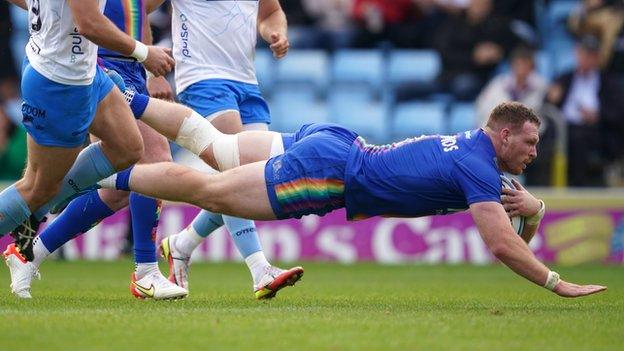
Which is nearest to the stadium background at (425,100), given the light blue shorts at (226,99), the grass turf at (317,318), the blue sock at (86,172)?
the grass turf at (317,318)

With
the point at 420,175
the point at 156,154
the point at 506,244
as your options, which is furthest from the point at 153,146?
the point at 506,244

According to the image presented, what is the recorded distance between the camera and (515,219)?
8242 mm

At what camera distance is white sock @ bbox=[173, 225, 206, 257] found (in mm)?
9359

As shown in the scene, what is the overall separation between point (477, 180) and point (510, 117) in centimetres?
53

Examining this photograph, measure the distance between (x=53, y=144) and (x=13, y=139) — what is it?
8.70 meters

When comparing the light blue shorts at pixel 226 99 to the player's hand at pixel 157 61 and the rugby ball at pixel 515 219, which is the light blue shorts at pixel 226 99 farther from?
the rugby ball at pixel 515 219

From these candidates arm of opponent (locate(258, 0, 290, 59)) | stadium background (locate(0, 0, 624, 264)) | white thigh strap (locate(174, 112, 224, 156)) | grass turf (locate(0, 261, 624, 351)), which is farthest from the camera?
stadium background (locate(0, 0, 624, 264))

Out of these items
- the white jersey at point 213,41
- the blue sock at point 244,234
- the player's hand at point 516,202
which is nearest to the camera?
the player's hand at point 516,202

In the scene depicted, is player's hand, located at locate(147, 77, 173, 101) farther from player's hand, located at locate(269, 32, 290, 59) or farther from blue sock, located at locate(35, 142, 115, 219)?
blue sock, located at locate(35, 142, 115, 219)

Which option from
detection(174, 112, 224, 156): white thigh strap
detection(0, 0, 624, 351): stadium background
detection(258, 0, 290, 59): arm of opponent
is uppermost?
detection(258, 0, 290, 59): arm of opponent

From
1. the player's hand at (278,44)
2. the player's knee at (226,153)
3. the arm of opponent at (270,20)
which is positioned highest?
the arm of opponent at (270,20)

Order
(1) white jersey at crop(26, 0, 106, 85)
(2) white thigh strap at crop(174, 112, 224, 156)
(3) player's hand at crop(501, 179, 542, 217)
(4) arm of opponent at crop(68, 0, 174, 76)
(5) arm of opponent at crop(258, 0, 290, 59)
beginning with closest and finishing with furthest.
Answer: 1. (4) arm of opponent at crop(68, 0, 174, 76)
2. (1) white jersey at crop(26, 0, 106, 85)
3. (3) player's hand at crop(501, 179, 542, 217)
4. (2) white thigh strap at crop(174, 112, 224, 156)
5. (5) arm of opponent at crop(258, 0, 290, 59)

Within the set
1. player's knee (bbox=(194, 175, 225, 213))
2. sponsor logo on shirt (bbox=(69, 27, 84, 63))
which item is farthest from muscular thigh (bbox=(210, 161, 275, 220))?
sponsor logo on shirt (bbox=(69, 27, 84, 63))

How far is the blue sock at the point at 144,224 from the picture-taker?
8.71 metres
